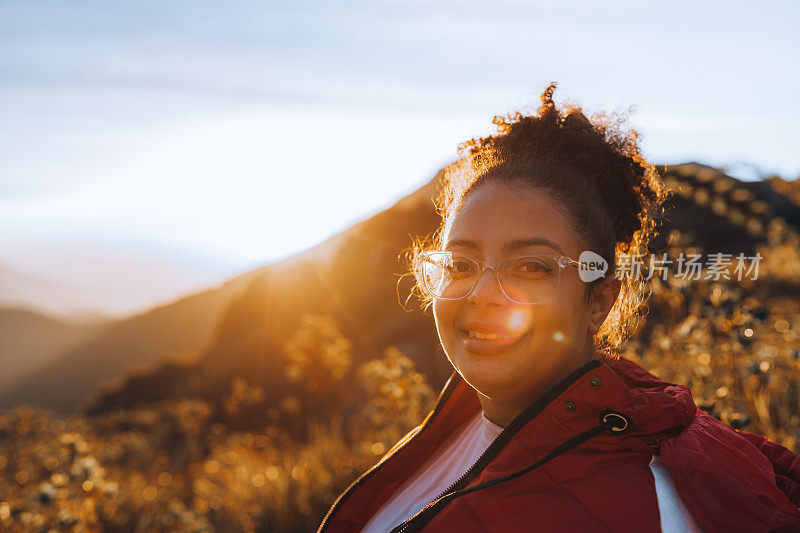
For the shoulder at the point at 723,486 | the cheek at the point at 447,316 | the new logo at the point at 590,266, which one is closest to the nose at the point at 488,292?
the cheek at the point at 447,316

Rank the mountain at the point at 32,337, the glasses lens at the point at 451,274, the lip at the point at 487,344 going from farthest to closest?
Result: the mountain at the point at 32,337 < the glasses lens at the point at 451,274 < the lip at the point at 487,344

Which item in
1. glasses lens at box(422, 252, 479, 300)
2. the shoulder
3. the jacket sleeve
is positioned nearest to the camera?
the shoulder

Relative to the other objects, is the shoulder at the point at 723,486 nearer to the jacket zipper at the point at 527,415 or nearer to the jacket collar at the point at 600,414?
the jacket collar at the point at 600,414

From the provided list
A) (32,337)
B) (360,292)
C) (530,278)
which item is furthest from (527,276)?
(32,337)

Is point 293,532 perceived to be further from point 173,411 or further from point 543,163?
point 173,411

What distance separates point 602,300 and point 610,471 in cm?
68

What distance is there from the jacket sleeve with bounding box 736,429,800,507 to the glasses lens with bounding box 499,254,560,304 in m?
0.70

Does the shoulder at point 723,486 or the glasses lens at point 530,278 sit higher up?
the glasses lens at point 530,278

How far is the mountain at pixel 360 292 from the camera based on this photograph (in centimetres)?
949

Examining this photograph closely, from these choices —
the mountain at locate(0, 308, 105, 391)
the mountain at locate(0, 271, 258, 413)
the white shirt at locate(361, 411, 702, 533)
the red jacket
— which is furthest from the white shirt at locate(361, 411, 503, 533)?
the mountain at locate(0, 308, 105, 391)

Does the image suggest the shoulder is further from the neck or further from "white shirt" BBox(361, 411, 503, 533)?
"white shirt" BBox(361, 411, 503, 533)

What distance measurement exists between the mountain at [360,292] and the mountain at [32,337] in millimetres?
44690

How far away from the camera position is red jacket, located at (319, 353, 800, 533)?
3.51 ft

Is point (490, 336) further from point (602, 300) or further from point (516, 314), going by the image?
point (602, 300)
